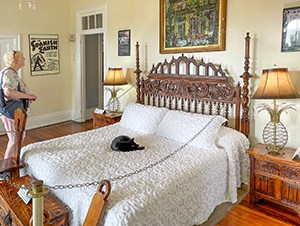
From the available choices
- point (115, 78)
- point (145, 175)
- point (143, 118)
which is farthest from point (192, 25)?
point (145, 175)

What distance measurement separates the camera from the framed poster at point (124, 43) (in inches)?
182

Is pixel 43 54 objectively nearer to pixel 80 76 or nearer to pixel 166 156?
pixel 80 76

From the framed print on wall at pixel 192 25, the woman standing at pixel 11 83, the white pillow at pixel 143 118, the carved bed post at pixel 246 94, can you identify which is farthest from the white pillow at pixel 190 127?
the woman standing at pixel 11 83

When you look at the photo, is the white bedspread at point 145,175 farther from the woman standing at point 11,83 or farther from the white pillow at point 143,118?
the woman standing at point 11,83

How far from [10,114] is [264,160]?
9.53 ft

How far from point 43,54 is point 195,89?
3.77 metres

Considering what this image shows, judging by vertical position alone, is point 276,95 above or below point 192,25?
below

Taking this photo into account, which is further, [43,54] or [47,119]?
[47,119]

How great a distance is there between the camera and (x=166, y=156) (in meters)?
2.70

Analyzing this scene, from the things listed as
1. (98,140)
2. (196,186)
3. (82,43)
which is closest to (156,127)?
(98,140)

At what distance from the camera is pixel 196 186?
237cm

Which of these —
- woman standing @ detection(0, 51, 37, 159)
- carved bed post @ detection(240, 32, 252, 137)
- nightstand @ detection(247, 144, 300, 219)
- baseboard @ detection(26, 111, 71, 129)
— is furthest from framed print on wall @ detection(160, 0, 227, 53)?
baseboard @ detection(26, 111, 71, 129)

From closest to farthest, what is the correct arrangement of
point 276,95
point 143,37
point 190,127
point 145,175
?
1. point 145,175
2. point 276,95
3. point 190,127
4. point 143,37

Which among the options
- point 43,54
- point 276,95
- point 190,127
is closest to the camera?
point 276,95
